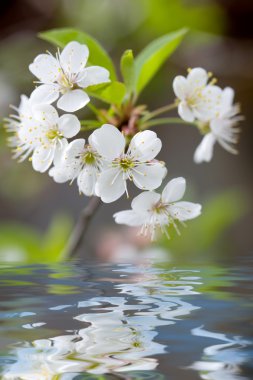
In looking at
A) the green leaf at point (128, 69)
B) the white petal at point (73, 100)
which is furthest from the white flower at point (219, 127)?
the white petal at point (73, 100)

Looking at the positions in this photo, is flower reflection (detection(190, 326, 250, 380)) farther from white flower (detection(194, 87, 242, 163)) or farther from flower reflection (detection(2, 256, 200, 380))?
white flower (detection(194, 87, 242, 163))

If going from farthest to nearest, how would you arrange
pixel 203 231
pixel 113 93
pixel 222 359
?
pixel 203 231 < pixel 113 93 < pixel 222 359

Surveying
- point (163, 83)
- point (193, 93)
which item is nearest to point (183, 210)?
point (193, 93)

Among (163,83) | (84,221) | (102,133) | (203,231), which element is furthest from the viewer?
(163,83)

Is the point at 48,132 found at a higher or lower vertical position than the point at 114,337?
higher

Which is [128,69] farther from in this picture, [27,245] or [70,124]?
[27,245]
